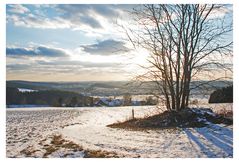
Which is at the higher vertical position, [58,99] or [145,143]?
[58,99]

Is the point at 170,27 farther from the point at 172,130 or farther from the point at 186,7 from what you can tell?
the point at 172,130

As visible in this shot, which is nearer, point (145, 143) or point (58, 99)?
point (145, 143)

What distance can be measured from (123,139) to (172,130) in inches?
78.7

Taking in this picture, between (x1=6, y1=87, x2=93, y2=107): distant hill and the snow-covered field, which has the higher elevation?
(x1=6, y1=87, x2=93, y2=107): distant hill

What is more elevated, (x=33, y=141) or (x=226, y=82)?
(x=226, y=82)

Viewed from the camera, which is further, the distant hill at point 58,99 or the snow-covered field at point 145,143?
the distant hill at point 58,99

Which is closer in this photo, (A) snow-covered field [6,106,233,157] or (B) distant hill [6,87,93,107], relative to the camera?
(A) snow-covered field [6,106,233,157]

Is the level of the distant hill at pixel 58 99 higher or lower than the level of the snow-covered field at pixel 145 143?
higher

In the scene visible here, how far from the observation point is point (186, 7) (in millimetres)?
11102
